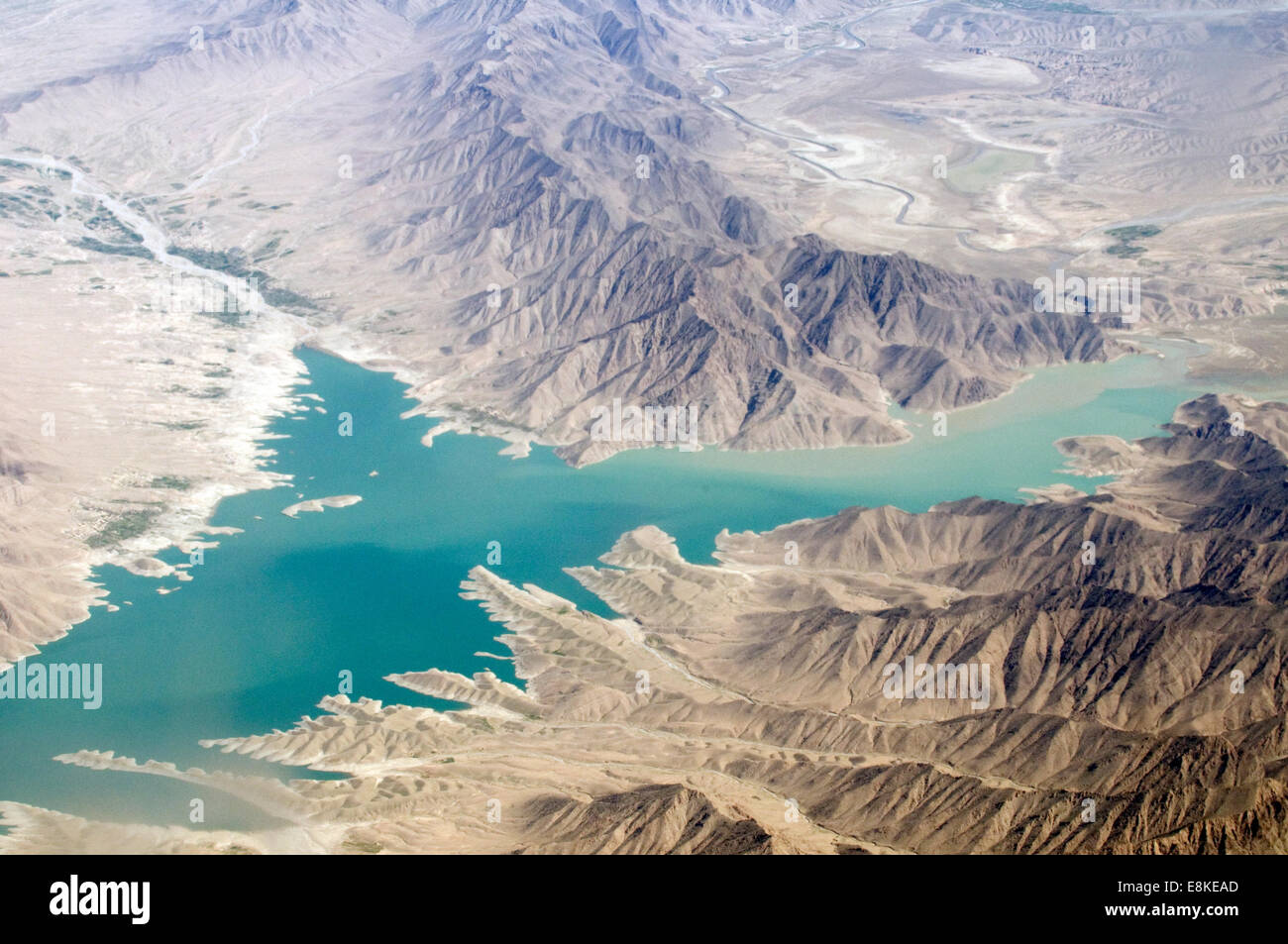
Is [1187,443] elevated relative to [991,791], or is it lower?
elevated

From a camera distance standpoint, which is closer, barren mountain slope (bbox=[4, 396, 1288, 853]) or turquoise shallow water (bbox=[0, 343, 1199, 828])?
barren mountain slope (bbox=[4, 396, 1288, 853])

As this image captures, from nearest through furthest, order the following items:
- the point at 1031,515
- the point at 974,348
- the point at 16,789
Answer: the point at 16,789, the point at 1031,515, the point at 974,348

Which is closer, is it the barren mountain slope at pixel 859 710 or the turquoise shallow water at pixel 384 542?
the barren mountain slope at pixel 859 710

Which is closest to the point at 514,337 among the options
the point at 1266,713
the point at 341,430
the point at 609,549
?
the point at 341,430

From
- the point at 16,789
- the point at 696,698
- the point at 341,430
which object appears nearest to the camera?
the point at 16,789

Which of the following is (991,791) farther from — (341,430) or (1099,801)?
(341,430)

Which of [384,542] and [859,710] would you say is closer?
[859,710]

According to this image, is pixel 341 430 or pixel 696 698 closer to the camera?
pixel 696 698

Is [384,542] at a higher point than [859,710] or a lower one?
higher
